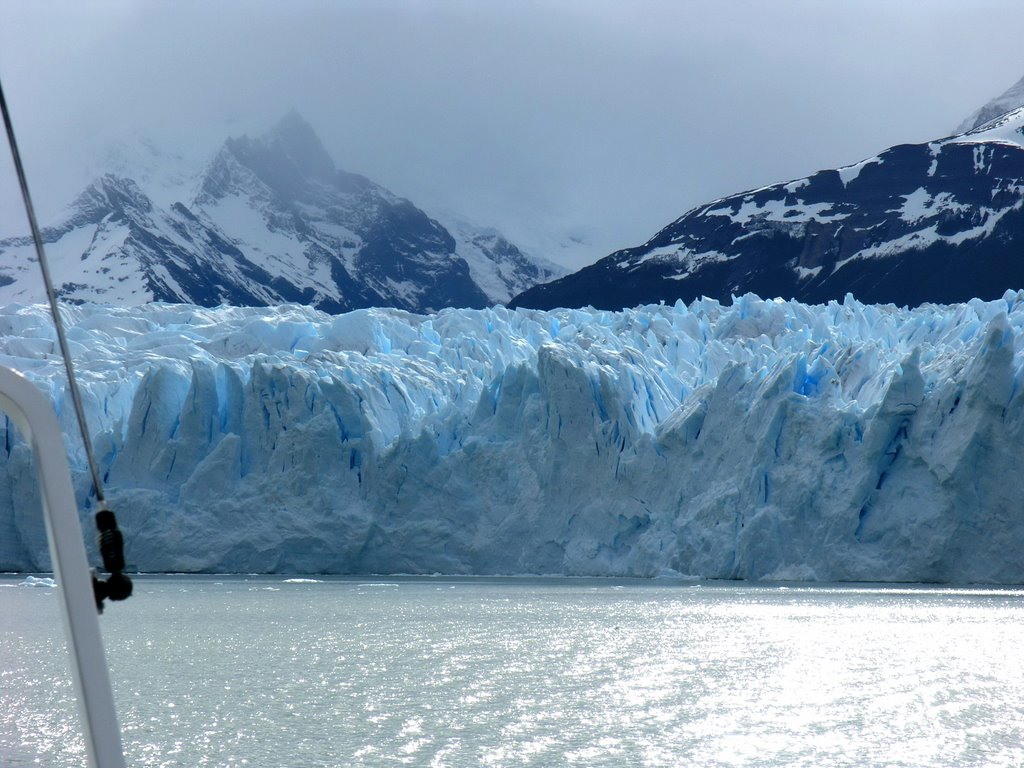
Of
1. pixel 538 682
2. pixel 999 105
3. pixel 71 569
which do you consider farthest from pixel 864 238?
pixel 71 569

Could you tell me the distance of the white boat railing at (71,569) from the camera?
230cm

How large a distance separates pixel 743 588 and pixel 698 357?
5.96 meters

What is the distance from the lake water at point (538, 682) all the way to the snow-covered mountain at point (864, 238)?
31.0 meters

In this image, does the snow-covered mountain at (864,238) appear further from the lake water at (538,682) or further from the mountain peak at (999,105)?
the lake water at (538,682)

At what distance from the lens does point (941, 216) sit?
181 ft

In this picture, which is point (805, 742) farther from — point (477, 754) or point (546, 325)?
point (546, 325)

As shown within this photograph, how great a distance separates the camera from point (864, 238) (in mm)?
56250

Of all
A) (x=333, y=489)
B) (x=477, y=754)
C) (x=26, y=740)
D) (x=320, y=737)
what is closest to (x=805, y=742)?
(x=477, y=754)

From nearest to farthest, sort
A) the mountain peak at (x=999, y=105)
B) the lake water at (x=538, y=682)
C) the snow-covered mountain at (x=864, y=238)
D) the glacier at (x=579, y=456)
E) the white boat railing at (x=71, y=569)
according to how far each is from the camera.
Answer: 1. the white boat railing at (x=71, y=569)
2. the lake water at (x=538, y=682)
3. the glacier at (x=579, y=456)
4. the snow-covered mountain at (x=864, y=238)
5. the mountain peak at (x=999, y=105)

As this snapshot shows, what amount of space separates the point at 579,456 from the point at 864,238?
3398cm

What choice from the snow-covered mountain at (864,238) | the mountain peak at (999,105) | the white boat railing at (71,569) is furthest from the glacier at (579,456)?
the mountain peak at (999,105)

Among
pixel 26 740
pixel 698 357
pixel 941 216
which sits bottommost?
pixel 26 740

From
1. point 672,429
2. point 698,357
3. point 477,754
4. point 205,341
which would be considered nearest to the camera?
point 477,754

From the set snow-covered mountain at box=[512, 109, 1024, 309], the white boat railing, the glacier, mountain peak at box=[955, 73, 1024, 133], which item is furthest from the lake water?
mountain peak at box=[955, 73, 1024, 133]
